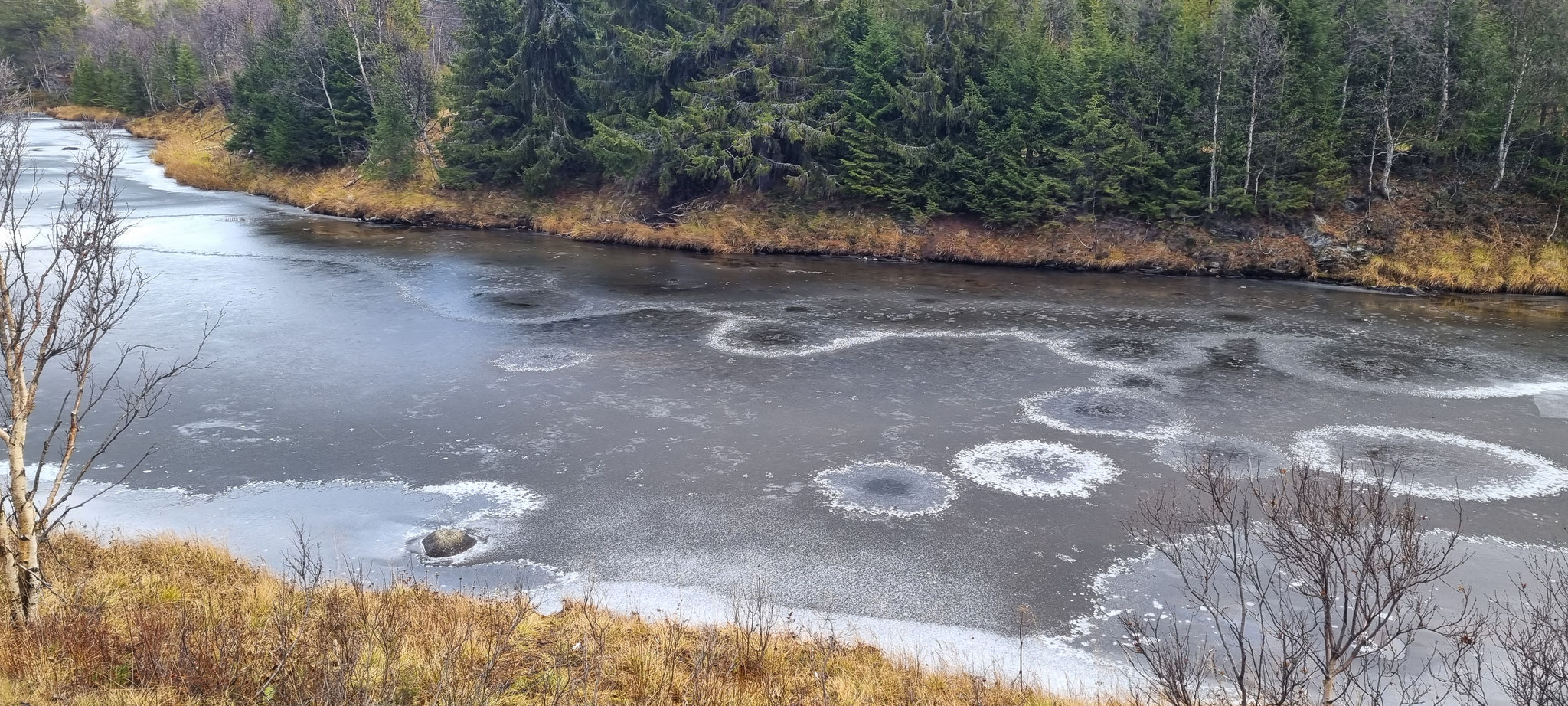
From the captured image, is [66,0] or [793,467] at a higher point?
[66,0]

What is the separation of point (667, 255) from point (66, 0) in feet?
306

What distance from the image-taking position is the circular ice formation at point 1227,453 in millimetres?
16000

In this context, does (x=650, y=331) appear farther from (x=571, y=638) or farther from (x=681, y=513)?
(x=571, y=638)

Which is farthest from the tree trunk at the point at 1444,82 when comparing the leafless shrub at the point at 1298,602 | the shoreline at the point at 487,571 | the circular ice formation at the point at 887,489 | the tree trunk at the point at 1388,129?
the shoreline at the point at 487,571

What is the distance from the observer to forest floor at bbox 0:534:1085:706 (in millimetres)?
7609

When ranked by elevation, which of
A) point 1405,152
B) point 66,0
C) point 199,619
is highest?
point 66,0

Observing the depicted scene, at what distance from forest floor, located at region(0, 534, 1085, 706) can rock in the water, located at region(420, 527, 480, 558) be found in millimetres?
1113

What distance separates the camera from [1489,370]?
70.0ft

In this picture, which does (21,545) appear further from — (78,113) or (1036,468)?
(78,113)

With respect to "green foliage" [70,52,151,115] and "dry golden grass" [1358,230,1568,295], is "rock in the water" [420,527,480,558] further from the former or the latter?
"green foliage" [70,52,151,115]

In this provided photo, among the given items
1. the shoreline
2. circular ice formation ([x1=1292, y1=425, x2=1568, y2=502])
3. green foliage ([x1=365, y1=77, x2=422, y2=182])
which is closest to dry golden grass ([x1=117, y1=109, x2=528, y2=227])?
green foliage ([x1=365, y1=77, x2=422, y2=182])

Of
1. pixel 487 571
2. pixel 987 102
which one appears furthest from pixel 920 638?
pixel 987 102

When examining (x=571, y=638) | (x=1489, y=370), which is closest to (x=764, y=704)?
(x=571, y=638)

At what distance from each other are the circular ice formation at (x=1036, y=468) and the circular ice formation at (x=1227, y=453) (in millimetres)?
1155
